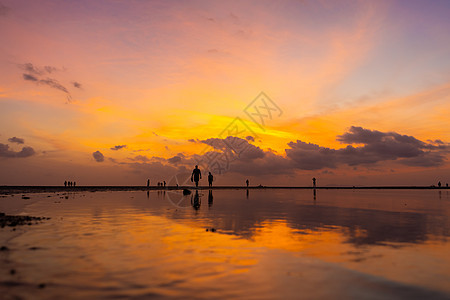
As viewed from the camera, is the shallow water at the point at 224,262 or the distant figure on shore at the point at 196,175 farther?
the distant figure on shore at the point at 196,175

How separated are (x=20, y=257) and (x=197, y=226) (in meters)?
7.33

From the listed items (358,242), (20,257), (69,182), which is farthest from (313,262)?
(69,182)

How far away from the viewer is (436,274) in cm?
759

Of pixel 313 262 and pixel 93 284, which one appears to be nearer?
pixel 93 284

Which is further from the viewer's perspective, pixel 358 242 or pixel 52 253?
pixel 358 242

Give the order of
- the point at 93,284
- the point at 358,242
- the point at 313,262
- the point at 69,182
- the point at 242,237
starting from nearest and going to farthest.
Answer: the point at 93,284 → the point at 313,262 → the point at 358,242 → the point at 242,237 → the point at 69,182

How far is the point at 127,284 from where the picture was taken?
6.59 metres

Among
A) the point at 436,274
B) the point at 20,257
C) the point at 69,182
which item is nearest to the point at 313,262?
the point at 436,274

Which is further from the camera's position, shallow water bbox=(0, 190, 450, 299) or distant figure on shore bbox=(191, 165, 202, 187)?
distant figure on shore bbox=(191, 165, 202, 187)

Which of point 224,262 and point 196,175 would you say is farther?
point 196,175

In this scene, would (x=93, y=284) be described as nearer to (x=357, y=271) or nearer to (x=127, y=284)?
(x=127, y=284)

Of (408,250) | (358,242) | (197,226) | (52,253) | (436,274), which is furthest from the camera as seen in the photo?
(197,226)

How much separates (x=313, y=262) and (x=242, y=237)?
387 centimetres

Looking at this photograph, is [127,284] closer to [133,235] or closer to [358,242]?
[133,235]
